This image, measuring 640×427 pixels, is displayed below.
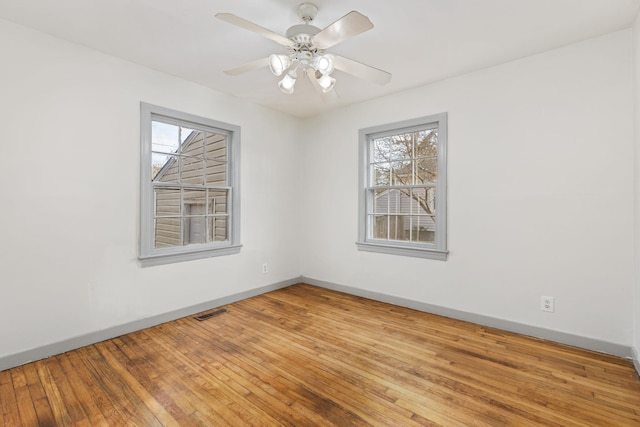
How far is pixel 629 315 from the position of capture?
2406 mm

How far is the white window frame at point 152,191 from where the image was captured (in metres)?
3.01

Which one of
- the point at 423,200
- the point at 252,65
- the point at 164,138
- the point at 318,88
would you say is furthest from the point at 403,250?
the point at 164,138

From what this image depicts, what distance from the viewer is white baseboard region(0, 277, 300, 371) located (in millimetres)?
2318

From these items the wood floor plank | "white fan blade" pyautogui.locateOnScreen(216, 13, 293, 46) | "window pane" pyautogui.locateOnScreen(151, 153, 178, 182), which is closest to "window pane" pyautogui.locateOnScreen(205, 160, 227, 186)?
"window pane" pyautogui.locateOnScreen(151, 153, 178, 182)

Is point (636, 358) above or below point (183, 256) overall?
below

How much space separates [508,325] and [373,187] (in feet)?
6.81

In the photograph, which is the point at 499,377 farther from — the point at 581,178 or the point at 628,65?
the point at 628,65

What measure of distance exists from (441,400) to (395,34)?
104 inches

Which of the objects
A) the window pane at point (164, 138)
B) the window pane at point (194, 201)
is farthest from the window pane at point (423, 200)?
the window pane at point (164, 138)

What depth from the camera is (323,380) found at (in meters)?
2.12

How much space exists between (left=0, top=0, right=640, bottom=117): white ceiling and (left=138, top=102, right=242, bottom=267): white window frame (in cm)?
47

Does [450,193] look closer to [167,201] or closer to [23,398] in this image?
[167,201]

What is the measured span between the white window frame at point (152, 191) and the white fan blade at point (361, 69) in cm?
197

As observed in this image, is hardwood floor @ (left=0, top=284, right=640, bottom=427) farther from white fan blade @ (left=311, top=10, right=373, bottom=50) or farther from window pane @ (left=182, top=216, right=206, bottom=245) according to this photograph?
white fan blade @ (left=311, top=10, right=373, bottom=50)
